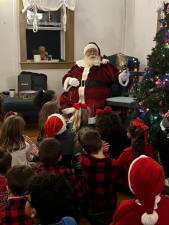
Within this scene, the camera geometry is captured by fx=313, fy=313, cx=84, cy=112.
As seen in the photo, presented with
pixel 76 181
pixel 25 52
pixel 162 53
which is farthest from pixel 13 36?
pixel 76 181

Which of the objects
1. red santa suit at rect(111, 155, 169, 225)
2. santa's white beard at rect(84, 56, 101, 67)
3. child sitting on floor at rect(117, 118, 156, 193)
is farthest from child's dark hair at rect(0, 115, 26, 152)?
santa's white beard at rect(84, 56, 101, 67)

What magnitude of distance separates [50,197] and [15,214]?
46 centimetres

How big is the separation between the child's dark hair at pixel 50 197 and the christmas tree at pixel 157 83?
7.59ft

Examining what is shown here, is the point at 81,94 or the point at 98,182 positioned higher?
the point at 81,94

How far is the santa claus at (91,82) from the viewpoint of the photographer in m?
4.04

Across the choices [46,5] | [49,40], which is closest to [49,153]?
[46,5]

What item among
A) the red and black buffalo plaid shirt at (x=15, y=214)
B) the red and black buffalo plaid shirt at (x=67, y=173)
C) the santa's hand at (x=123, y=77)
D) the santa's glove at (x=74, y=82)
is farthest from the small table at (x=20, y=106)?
the red and black buffalo plaid shirt at (x=15, y=214)

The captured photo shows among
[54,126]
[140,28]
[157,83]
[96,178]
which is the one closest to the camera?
[96,178]

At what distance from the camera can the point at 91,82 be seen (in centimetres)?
404

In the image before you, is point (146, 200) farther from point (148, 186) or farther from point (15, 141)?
point (15, 141)

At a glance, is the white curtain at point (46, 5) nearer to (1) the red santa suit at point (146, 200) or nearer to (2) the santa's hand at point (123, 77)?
(2) the santa's hand at point (123, 77)

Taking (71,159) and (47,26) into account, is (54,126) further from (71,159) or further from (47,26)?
(47,26)

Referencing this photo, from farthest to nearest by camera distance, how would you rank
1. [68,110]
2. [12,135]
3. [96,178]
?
1. [68,110]
2. [12,135]
3. [96,178]

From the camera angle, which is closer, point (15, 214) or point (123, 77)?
point (15, 214)
